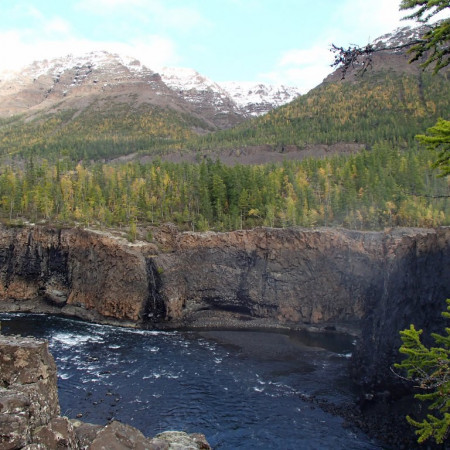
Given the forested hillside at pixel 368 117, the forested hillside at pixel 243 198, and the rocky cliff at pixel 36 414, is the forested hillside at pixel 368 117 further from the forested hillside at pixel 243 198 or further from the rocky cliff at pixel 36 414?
the rocky cliff at pixel 36 414

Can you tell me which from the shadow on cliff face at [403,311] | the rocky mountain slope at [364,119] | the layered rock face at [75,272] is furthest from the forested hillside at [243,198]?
the rocky mountain slope at [364,119]

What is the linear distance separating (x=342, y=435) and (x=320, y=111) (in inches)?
6987

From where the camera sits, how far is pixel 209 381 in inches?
1850

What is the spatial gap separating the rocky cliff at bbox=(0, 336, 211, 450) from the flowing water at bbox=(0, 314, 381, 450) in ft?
70.8

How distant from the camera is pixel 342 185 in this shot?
108 meters

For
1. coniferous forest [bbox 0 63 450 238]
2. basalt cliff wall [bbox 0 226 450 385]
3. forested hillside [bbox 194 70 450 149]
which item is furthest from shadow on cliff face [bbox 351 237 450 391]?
forested hillside [bbox 194 70 450 149]

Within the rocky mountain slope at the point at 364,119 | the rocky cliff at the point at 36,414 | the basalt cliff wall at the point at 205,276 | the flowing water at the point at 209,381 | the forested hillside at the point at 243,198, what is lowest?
the flowing water at the point at 209,381

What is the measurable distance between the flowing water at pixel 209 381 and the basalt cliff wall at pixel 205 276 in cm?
575

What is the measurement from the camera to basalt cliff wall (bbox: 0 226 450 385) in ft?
236

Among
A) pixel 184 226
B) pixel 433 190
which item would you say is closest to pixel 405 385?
pixel 184 226

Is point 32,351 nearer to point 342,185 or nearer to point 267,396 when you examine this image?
point 267,396

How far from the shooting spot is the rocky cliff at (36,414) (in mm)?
11898

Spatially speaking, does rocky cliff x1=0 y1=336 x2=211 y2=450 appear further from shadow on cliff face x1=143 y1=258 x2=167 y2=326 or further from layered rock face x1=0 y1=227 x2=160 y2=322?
layered rock face x1=0 y1=227 x2=160 y2=322

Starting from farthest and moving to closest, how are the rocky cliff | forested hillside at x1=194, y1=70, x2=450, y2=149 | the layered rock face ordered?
forested hillside at x1=194, y1=70, x2=450, y2=149, the layered rock face, the rocky cliff
